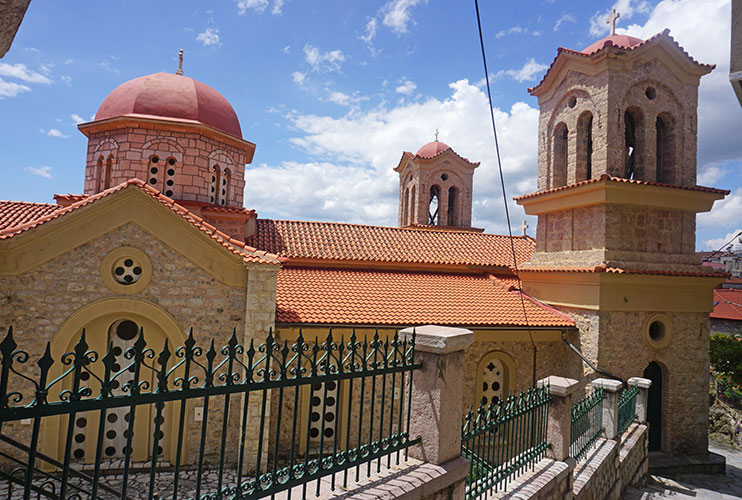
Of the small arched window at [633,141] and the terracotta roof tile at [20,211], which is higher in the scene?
the small arched window at [633,141]

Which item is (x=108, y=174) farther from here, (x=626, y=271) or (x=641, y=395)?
(x=641, y=395)

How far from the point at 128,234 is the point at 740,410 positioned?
20.4 m

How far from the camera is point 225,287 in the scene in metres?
8.08

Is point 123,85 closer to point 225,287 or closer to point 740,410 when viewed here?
point 225,287

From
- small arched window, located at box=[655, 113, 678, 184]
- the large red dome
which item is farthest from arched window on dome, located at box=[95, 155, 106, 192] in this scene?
small arched window, located at box=[655, 113, 678, 184]

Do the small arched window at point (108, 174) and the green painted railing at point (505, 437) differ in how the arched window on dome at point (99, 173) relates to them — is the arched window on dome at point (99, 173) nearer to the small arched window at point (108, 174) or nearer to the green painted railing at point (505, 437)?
the small arched window at point (108, 174)

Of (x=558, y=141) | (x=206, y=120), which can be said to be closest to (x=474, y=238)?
(x=558, y=141)

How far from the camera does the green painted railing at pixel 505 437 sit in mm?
4426

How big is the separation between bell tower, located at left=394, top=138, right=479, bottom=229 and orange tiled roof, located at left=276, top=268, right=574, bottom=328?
326 inches

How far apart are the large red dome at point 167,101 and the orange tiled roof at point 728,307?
25.0 meters

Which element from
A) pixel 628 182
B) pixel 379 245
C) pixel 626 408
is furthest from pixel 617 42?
pixel 626 408

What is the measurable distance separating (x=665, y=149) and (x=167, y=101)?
1355 centimetres

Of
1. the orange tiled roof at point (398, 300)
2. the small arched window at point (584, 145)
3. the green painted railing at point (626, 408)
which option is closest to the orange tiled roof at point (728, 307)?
the small arched window at point (584, 145)

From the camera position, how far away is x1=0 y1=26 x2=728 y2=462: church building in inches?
316
